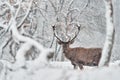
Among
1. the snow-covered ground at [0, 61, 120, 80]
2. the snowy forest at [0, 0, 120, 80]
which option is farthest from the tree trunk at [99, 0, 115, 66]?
the snow-covered ground at [0, 61, 120, 80]

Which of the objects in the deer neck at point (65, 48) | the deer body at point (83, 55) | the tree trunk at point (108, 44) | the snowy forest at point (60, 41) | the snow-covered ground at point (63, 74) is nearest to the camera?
the snow-covered ground at point (63, 74)

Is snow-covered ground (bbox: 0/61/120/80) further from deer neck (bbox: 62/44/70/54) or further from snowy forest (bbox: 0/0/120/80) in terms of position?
deer neck (bbox: 62/44/70/54)

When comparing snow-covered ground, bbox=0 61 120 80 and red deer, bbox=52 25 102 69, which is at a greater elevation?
snow-covered ground, bbox=0 61 120 80

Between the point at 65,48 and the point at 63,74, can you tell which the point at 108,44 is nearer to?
the point at 63,74

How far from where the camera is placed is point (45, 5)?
28.7m

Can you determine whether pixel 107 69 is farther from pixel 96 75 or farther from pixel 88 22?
pixel 88 22

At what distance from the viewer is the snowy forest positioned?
219 inches

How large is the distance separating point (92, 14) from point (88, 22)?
70 cm

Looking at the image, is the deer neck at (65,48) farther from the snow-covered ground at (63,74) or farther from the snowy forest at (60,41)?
the snow-covered ground at (63,74)

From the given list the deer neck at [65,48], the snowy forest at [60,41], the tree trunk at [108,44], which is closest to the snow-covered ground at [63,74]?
the snowy forest at [60,41]

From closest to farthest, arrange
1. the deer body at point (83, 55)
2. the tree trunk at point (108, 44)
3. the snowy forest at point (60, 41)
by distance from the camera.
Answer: the snowy forest at point (60, 41), the tree trunk at point (108, 44), the deer body at point (83, 55)

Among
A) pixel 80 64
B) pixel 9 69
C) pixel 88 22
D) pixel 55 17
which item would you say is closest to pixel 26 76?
pixel 9 69

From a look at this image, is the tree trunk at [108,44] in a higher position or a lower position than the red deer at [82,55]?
higher

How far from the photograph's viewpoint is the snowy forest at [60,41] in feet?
18.2
